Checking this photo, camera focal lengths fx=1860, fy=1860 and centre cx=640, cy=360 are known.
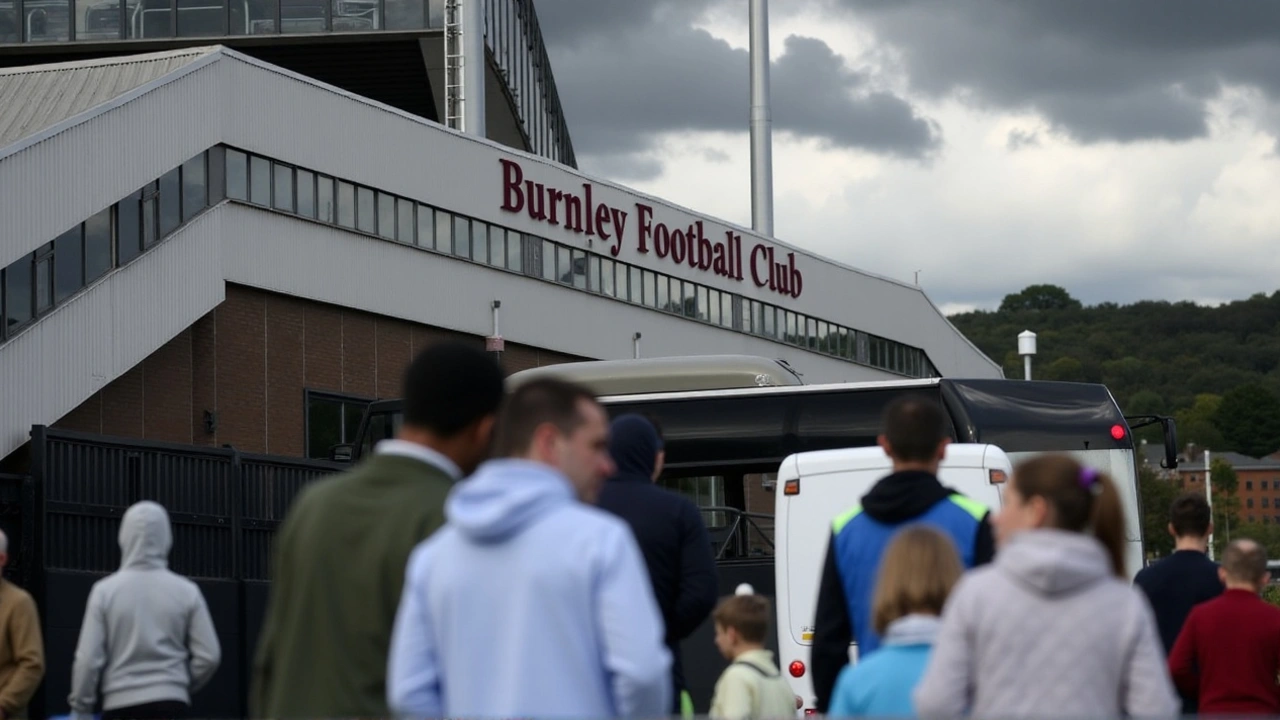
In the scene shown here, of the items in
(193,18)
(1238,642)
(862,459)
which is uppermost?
(193,18)

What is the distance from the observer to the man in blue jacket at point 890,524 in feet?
19.8

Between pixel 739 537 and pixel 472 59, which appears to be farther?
pixel 472 59

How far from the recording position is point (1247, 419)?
18612cm

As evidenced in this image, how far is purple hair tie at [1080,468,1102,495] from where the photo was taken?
4.51 m

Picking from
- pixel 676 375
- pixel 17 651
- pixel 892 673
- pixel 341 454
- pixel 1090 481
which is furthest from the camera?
pixel 341 454

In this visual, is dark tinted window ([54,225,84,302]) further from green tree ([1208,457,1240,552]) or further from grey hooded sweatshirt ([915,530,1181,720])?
green tree ([1208,457,1240,552])

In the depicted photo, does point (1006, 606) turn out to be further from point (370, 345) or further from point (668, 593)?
point (370, 345)

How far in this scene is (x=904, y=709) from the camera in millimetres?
4738

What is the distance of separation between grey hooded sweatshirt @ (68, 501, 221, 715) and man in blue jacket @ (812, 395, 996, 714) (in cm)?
338

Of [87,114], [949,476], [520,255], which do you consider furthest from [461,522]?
[520,255]

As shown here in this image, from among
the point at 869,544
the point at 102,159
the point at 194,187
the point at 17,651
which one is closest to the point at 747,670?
the point at 869,544

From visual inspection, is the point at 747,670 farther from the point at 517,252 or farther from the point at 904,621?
the point at 517,252

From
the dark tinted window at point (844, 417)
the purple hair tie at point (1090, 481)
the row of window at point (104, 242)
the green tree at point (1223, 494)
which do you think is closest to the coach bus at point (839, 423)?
the dark tinted window at point (844, 417)

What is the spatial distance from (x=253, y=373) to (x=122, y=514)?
15.4 m
